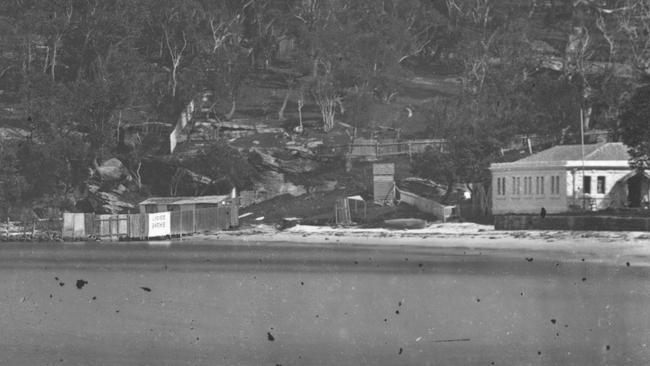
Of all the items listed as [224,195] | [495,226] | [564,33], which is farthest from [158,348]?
[564,33]

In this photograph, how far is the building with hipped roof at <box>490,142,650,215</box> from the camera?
104 metres

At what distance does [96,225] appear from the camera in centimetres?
11681

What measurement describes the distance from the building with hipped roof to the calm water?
21.1 meters

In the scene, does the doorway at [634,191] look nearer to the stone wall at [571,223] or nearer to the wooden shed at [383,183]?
the stone wall at [571,223]

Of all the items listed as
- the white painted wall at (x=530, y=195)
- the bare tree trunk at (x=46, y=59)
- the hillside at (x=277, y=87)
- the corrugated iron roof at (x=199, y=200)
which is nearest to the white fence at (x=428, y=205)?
the white painted wall at (x=530, y=195)

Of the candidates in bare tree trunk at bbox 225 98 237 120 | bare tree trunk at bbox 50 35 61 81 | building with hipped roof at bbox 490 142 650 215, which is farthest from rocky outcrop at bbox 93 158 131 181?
building with hipped roof at bbox 490 142 650 215

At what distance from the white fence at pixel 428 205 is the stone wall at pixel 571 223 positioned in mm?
11538

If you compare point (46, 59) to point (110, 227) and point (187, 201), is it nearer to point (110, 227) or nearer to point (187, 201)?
point (187, 201)

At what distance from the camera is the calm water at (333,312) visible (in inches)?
1722

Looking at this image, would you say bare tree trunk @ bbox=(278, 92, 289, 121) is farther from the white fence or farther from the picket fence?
the picket fence

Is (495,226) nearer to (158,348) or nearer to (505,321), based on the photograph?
(505,321)

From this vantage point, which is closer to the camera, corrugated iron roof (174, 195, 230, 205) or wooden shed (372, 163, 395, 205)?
corrugated iron roof (174, 195, 230, 205)

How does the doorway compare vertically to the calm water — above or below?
→ above

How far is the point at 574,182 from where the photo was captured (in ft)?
347
